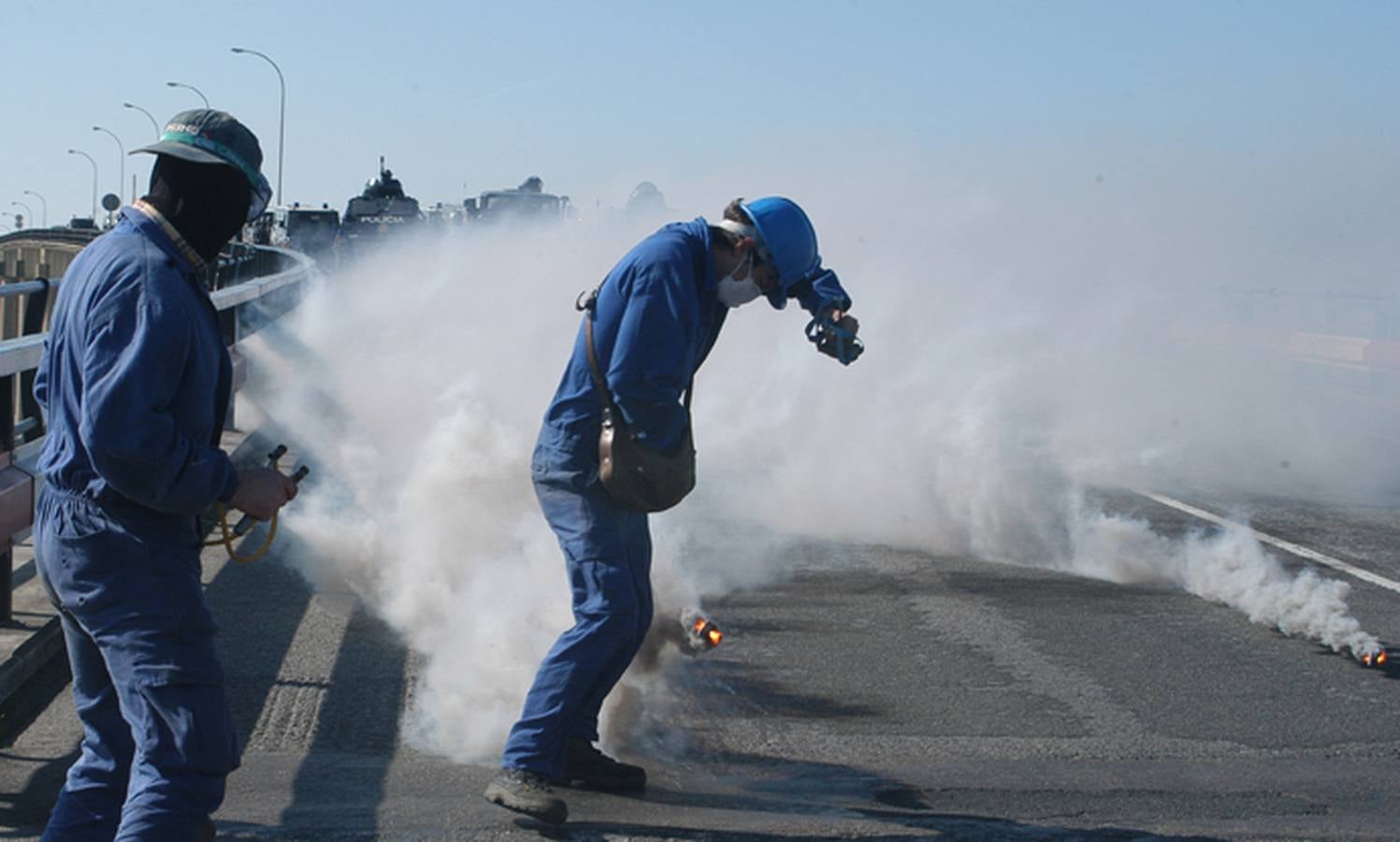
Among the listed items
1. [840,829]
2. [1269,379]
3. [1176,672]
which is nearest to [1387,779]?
[1176,672]

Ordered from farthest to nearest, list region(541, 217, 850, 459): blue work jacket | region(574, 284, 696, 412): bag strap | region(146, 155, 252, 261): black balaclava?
1. region(574, 284, 696, 412): bag strap
2. region(541, 217, 850, 459): blue work jacket
3. region(146, 155, 252, 261): black balaclava

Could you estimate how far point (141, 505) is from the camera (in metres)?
3.28

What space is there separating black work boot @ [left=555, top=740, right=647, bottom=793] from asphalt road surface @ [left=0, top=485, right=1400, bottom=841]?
0.05 metres

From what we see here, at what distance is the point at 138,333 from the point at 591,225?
15.6 metres

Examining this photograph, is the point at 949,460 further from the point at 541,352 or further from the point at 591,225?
the point at 591,225

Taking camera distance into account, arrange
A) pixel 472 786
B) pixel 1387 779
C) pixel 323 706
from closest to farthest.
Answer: pixel 472 786 < pixel 1387 779 < pixel 323 706

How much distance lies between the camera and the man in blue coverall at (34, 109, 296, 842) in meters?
3.17

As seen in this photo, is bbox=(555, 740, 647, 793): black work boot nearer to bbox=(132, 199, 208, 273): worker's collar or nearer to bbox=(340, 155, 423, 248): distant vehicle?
bbox=(132, 199, 208, 273): worker's collar

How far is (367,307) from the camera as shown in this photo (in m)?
17.5

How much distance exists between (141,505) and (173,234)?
56 centimetres

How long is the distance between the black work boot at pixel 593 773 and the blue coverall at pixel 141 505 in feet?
5.31

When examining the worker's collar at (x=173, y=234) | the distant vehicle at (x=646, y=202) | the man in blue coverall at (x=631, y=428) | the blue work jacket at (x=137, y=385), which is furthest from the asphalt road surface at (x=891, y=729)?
the distant vehicle at (x=646, y=202)

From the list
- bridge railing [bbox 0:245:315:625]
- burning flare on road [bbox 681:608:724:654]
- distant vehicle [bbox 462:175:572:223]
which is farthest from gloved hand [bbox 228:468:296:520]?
distant vehicle [bbox 462:175:572:223]

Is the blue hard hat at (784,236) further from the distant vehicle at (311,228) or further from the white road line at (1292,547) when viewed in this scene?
the distant vehicle at (311,228)
